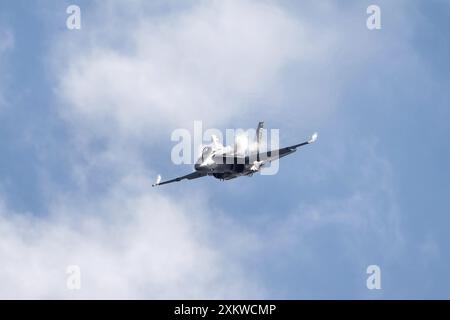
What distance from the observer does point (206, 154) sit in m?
200
